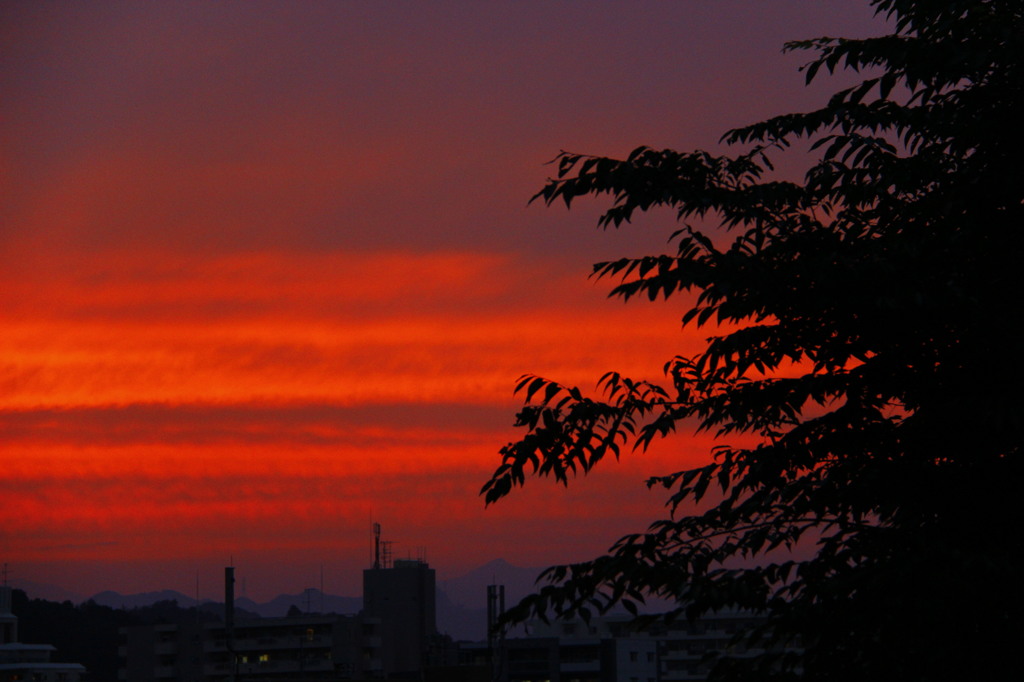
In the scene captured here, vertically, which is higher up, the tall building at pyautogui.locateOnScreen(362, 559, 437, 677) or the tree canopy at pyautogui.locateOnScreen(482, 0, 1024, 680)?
the tree canopy at pyautogui.locateOnScreen(482, 0, 1024, 680)

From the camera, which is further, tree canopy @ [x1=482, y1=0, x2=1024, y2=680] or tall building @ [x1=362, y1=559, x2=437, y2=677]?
tall building @ [x1=362, y1=559, x2=437, y2=677]

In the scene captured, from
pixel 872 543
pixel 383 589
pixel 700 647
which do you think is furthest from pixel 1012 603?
pixel 700 647

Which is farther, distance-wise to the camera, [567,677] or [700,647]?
[700,647]

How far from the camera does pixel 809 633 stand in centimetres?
873

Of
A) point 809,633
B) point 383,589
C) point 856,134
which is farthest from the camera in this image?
point 383,589

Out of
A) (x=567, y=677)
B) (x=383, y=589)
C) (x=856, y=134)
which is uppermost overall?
(x=856, y=134)

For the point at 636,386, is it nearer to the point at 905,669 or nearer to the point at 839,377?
the point at 839,377

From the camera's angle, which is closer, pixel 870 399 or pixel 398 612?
pixel 870 399

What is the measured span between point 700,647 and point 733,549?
13466cm

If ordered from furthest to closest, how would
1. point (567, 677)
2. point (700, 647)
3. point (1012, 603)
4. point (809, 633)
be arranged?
point (700, 647), point (567, 677), point (809, 633), point (1012, 603)

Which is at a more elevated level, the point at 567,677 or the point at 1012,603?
the point at 1012,603

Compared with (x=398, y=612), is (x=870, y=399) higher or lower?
higher

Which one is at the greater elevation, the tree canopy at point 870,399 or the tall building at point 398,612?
the tree canopy at point 870,399

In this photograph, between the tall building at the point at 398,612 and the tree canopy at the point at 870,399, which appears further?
the tall building at the point at 398,612
